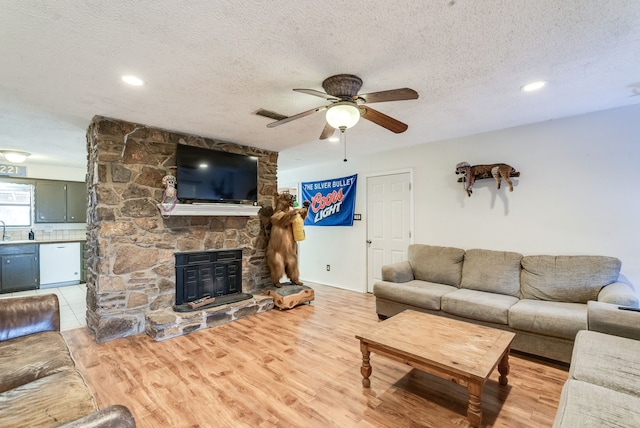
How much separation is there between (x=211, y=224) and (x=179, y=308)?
1.13m

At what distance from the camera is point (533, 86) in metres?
2.45

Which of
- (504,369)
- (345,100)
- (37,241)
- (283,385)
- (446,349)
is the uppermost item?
(345,100)

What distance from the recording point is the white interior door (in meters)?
4.65

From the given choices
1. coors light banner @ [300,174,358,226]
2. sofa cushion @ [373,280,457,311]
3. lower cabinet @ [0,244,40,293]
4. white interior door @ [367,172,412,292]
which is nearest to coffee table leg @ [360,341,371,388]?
sofa cushion @ [373,280,457,311]

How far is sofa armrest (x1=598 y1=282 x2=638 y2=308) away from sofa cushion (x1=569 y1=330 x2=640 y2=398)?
623mm

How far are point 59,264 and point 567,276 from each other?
7.94 m

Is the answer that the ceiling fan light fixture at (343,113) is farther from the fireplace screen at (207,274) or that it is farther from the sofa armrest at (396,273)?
the fireplace screen at (207,274)

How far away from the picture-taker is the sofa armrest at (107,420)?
0.95 metres

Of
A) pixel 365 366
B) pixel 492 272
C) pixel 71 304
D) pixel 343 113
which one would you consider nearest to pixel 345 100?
pixel 343 113

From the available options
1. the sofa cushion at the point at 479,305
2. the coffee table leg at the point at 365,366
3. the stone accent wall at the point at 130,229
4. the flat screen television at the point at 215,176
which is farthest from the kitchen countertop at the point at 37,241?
the sofa cushion at the point at 479,305

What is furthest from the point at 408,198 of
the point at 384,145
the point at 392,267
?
the point at 392,267

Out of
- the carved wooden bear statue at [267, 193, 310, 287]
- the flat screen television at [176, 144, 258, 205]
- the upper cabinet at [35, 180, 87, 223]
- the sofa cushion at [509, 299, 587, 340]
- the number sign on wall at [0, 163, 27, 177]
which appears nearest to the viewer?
the sofa cushion at [509, 299, 587, 340]

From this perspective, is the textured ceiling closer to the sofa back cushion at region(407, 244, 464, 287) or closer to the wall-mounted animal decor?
the wall-mounted animal decor

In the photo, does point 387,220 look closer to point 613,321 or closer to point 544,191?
point 544,191
